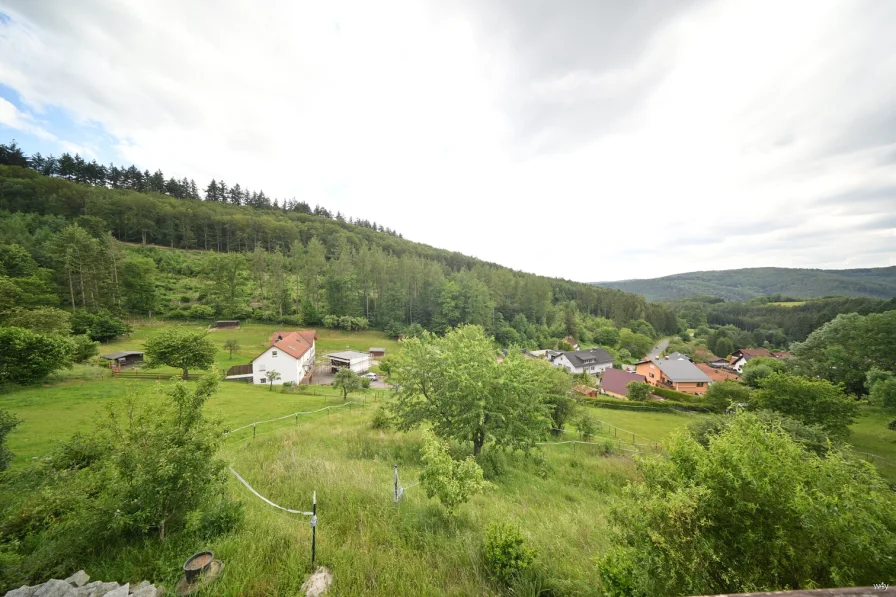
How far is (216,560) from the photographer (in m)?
5.79

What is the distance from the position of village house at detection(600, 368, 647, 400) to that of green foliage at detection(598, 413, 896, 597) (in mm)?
44972

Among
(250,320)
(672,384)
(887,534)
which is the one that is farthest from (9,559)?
(672,384)

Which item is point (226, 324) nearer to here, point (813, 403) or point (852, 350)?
point (813, 403)

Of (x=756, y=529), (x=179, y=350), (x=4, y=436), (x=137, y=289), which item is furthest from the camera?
(x=137, y=289)

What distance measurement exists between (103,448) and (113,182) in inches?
6070

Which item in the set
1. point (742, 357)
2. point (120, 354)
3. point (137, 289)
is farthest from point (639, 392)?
point (137, 289)

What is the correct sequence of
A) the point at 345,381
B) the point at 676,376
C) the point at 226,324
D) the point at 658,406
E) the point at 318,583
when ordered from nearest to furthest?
the point at 318,583 < the point at 345,381 < the point at 658,406 < the point at 676,376 < the point at 226,324

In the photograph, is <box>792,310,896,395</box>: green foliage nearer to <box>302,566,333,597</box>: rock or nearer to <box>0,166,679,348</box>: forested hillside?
<box>0,166,679,348</box>: forested hillside

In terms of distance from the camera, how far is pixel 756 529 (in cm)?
488

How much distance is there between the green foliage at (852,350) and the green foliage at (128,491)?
204ft

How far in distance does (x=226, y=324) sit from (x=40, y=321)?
84.8 ft

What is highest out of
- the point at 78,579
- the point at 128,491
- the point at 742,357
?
the point at 128,491

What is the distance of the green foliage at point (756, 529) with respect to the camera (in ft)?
14.1

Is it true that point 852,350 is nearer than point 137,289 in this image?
Yes
